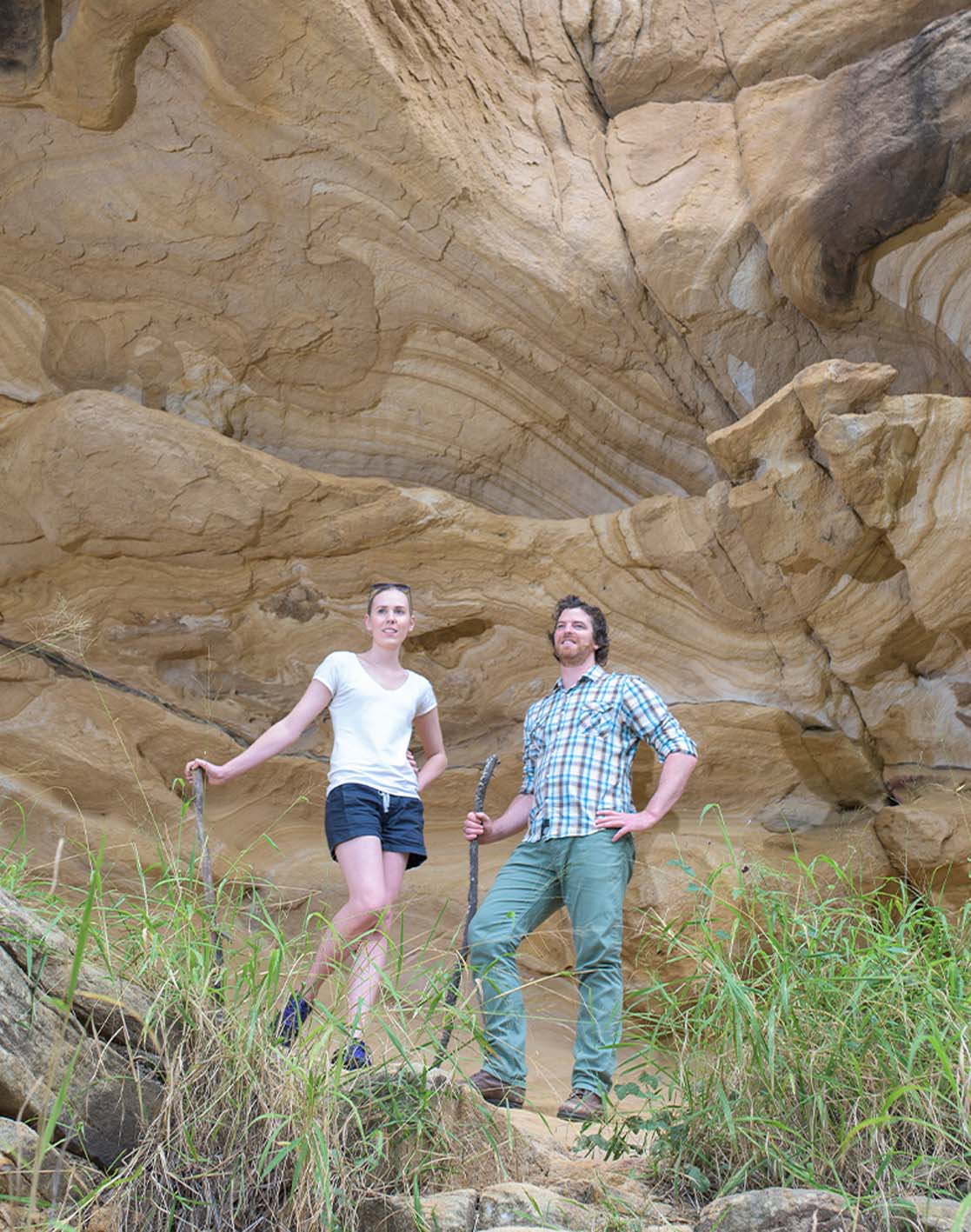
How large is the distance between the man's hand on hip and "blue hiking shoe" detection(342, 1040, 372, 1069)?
43.8 inches

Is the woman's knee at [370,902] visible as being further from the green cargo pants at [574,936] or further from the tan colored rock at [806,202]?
the tan colored rock at [806,202]

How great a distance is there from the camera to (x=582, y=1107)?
2.91 m

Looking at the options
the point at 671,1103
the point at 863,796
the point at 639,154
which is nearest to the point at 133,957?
the point at 671,1103

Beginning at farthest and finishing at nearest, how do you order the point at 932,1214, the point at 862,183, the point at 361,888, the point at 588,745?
1. the point at 862,183
2. the point at 588,745
3. the point at 361,888
4. the point at 932,1214

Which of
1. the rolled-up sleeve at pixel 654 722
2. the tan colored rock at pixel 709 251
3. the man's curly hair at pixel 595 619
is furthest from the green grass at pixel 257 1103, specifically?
the tan colored rock at pixel 709 251

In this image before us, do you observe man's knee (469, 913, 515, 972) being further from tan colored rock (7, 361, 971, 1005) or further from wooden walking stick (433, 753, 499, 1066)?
tan colored rock (7, 361, 971, 1005)

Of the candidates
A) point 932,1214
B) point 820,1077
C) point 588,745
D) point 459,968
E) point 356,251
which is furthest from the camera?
point 356,251

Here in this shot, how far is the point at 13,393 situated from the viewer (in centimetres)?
482

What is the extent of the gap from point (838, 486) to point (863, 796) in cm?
133

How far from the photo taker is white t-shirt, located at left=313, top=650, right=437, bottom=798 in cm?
343

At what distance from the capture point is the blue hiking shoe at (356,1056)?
7.94ft

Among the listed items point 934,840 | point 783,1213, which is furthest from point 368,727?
point 934,840

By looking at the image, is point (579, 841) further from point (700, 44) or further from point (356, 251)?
point (700, 44)

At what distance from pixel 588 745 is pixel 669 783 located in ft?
0.90
